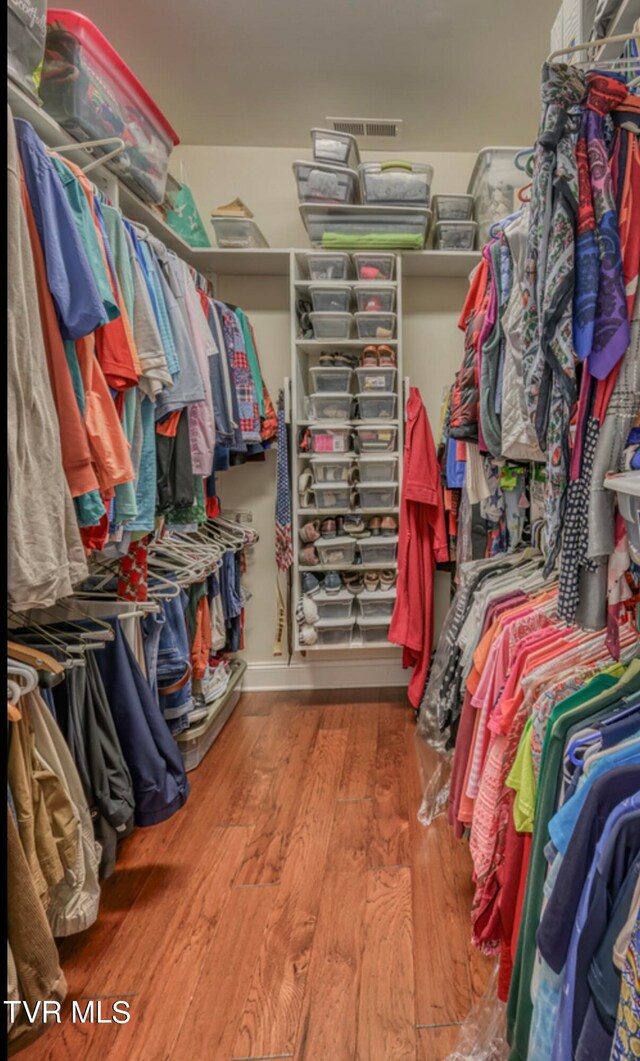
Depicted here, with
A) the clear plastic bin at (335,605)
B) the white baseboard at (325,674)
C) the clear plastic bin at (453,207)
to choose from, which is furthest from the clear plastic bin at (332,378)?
the white baseboard at (325,674)

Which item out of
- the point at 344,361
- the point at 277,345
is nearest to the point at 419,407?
the point at 344,361

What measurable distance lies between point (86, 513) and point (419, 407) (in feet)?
6.26

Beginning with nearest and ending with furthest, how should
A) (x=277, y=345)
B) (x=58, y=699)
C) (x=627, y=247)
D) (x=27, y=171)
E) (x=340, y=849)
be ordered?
1. (x=627, y=247)
2. (x=27, y=171)
3. (x=58, y=699)
4. (x=340, y=849)
5. (x=277, y=345)

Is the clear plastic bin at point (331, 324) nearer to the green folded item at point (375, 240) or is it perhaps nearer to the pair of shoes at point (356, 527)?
the green folded item at point (375, 240)

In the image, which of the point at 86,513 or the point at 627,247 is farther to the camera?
the point at 86,513

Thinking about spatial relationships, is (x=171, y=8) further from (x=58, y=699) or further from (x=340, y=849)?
(x=340, y=849)

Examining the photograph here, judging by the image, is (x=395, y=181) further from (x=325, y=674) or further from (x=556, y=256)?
A: (x=325, y=674)

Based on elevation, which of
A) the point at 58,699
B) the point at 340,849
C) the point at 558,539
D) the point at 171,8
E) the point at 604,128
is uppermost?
the point at 171,8

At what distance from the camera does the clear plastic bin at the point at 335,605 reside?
3.00m

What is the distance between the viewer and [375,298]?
289 centimetres

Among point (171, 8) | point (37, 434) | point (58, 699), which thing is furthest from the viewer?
point (171, 8)

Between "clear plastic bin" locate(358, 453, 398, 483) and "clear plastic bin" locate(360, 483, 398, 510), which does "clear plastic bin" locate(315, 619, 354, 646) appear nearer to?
"clear plastic bin" locate(360, 483, 398, 510)

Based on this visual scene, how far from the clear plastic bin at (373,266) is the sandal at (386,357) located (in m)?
0.33

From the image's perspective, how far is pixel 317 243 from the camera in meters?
2.91
